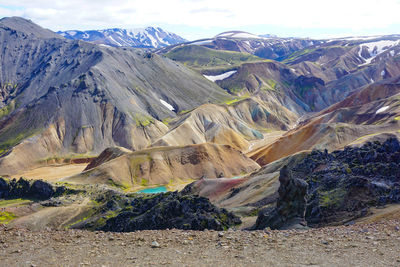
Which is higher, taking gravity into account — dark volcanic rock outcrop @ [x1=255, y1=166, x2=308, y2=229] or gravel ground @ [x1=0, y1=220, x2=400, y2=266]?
gravel ground @ [x1=0, y1=220, x2=400, y2=266]

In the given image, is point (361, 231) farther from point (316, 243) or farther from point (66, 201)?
point (66, 201)

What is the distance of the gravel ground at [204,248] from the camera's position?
64.1 ft

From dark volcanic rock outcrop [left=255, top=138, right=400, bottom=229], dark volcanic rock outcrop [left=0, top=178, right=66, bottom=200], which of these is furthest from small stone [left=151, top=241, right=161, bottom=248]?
dark volcanic rock outcrop [left=0, top=178, right=66, bottom=200]

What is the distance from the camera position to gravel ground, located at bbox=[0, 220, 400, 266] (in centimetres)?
1953

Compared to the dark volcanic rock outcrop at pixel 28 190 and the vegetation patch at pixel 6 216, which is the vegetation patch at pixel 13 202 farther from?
the vegetation patch at pixel 6 216

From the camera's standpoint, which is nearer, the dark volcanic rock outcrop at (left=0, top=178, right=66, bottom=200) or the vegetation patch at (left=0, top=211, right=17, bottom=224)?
the vegetation patch at (left=0, top=211, right=17, bottom=224)

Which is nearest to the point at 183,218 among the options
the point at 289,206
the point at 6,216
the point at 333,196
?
the point at 289,206

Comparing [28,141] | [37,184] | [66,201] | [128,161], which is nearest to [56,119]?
[28,141]

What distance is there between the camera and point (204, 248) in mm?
21250

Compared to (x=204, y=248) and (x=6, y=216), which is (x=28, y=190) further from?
(x=204, y=248)

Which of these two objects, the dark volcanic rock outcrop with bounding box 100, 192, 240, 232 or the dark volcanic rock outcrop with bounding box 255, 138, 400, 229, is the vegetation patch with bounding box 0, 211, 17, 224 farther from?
the dark volcanic rock outcrop with bounding box 255, 138, 400, 229

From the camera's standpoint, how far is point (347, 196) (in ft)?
125

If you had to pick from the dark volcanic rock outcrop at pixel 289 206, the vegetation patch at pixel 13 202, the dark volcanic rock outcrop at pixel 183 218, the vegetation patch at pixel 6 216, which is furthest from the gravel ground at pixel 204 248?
the vegetation patch at pixel 13 202


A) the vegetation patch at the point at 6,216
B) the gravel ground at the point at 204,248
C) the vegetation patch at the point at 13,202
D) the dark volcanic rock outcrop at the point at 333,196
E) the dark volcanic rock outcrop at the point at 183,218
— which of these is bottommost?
the vegetation patch at the point at 13,202
